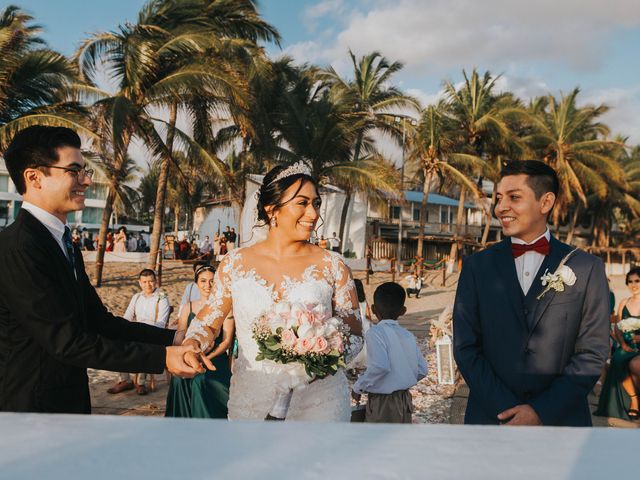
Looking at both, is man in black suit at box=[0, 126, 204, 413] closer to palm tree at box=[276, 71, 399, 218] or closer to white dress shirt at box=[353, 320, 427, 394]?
white dress shirt at box=[353, 320, 427, 394]

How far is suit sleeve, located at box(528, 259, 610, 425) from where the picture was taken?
2631 millimetres

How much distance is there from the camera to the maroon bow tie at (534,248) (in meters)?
3.00

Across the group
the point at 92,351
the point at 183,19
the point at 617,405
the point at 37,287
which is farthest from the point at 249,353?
the point at 183,19

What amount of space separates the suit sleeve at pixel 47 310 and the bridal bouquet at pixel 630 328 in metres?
6.78

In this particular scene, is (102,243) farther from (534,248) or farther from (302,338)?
(534,248)

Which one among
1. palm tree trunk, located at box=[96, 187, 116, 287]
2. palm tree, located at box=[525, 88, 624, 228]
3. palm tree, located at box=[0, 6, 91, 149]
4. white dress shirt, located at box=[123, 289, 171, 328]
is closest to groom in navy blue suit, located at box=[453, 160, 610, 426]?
white dress shirt, located at box=[123, 289, 171, 328]

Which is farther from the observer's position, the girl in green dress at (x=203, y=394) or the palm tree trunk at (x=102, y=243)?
the palm tree trunk at (x=102, y=243)

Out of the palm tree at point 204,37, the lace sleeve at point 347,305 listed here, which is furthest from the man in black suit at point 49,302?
the palm tree at point 204,37

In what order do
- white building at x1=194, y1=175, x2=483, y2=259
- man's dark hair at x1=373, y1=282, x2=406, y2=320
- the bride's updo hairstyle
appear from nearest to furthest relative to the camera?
the bride's updo hairstyle, man's dark hair at x1=373, y1=282, x2=406, y2=320, white building at x1=194, y1=175, x2=483, y2=259

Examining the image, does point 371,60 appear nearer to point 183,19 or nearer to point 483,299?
point 183,19

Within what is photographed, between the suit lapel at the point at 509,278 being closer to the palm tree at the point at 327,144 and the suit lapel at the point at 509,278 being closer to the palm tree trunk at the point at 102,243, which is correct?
the palm tree trunk at the point at 102,243

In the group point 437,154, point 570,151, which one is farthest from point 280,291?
point 570,151

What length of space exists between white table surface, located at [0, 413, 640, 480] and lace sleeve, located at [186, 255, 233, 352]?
202cm

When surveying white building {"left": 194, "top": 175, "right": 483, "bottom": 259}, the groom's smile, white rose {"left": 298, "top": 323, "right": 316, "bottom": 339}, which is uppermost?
white building {"left": 194, "top": 175, "right": 483, "bottom": 259}
